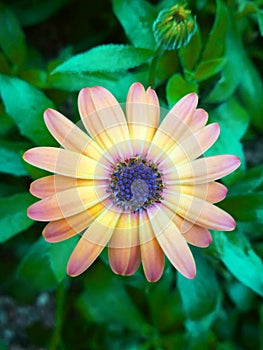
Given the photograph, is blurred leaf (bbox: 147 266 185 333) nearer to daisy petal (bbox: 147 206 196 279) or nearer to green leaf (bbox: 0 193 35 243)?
green leaf (bbox: 0 193 35 243)

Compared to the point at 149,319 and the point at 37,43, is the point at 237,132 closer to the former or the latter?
the point at 149,319

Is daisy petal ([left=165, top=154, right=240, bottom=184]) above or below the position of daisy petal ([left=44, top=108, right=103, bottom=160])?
below

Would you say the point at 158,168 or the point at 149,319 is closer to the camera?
the point at 158,168

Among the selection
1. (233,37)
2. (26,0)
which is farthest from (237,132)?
(26,0)

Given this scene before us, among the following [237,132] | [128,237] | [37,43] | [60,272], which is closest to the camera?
[128,237]

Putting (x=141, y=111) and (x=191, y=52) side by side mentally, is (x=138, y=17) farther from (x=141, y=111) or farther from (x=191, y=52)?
(x=141, y=111)

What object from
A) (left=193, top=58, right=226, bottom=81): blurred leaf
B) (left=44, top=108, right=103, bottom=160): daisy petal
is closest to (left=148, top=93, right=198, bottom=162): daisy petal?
(left=44, top=108, right=103, bottom=160): daisy petal

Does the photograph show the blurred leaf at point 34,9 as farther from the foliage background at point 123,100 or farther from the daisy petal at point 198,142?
the daisy petal at point 198,142
